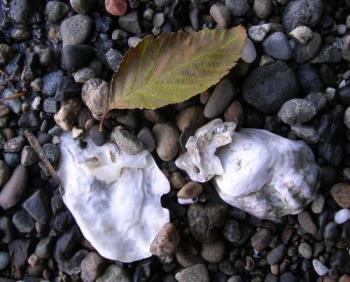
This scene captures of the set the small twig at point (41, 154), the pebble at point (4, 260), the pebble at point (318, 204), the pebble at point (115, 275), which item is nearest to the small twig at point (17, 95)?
the small twig at point (41, 154)

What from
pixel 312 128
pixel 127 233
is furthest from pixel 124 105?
pixel 312 128

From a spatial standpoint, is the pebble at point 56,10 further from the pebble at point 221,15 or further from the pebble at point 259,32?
the pebble at point 259,32

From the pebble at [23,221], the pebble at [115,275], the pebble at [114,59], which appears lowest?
the pebble at [115,275]

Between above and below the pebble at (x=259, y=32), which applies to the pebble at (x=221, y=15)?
above

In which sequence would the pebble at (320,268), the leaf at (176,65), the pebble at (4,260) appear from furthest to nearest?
the pebble at (4,260), the pebble at (320,268), the leaf at (176,65)

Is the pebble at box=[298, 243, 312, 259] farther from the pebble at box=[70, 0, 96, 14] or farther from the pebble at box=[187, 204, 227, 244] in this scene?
the pebble at box=[70, 0, 96, 14]

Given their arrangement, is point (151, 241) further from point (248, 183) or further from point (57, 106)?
point (57, 106)
